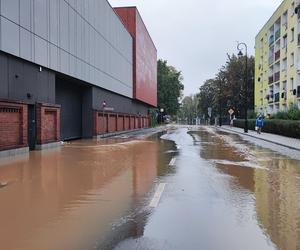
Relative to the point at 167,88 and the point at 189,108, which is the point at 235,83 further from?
the point at 189,108

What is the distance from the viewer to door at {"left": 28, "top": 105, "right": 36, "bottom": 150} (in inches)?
880

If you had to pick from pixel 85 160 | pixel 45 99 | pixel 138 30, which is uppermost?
pixel 138 30

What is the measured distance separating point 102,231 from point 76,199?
8.73ft

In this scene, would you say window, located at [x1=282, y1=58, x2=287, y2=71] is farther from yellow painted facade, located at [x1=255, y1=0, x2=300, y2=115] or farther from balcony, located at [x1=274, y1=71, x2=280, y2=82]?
balcony, located at [x1=274, y1=71, x2=280, y2=82]

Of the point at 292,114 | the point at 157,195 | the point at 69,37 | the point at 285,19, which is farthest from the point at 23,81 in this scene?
the point at 285,19

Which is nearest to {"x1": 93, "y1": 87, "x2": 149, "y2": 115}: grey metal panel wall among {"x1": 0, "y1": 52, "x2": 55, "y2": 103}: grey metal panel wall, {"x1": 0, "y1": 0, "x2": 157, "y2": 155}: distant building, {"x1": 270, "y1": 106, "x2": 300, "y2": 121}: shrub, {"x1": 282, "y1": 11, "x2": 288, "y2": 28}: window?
{"x1": 0, "y1": 0, "x2": 157, "y2": 155}: distant building

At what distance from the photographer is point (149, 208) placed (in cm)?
804

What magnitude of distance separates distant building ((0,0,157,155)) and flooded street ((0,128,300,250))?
247 inches

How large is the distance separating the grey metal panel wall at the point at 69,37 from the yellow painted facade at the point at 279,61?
1787cm

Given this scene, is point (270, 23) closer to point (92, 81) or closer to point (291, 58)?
point (291, 58)

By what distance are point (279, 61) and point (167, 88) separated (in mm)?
53467

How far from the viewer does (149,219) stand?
7.20 metres

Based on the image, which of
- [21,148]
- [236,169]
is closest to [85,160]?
[21,148]

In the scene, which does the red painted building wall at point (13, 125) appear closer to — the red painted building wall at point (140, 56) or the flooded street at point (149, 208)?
the flooded street at point (149, 208)
